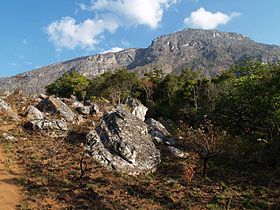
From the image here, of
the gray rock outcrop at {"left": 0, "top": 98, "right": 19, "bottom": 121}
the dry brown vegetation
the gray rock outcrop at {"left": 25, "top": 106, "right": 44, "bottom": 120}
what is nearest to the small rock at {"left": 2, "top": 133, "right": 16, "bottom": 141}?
the dry brown vegetation

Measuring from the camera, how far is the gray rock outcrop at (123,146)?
76.7 ft

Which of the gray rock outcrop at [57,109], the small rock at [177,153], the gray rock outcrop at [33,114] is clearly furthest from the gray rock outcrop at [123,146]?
the gray rock outcrop at [33,114]

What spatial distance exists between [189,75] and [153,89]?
7.90 metres

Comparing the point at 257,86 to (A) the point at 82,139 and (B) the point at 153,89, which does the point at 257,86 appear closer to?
(A) the point at 82,139

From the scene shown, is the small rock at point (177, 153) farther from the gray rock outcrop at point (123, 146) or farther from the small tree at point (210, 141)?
the gray rock outcrop at point (123, 146)

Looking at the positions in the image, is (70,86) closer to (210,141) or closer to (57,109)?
(57,109)

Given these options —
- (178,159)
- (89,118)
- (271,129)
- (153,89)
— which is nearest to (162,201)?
(178,159)

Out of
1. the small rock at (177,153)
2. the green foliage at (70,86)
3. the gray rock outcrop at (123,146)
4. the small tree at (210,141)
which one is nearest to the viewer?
the small tree at (210,141)

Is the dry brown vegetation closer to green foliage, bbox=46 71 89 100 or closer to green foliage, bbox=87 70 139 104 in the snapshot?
green foliage, bbox=87 70 139 104

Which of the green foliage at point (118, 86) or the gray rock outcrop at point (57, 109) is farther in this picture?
the green foliage at point (118, 86)

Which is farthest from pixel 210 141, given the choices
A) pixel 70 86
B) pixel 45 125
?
pixel 70 86

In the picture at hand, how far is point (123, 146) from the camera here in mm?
24172

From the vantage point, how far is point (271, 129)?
80.2 ft

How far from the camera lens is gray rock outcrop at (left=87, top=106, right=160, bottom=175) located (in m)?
23.4
